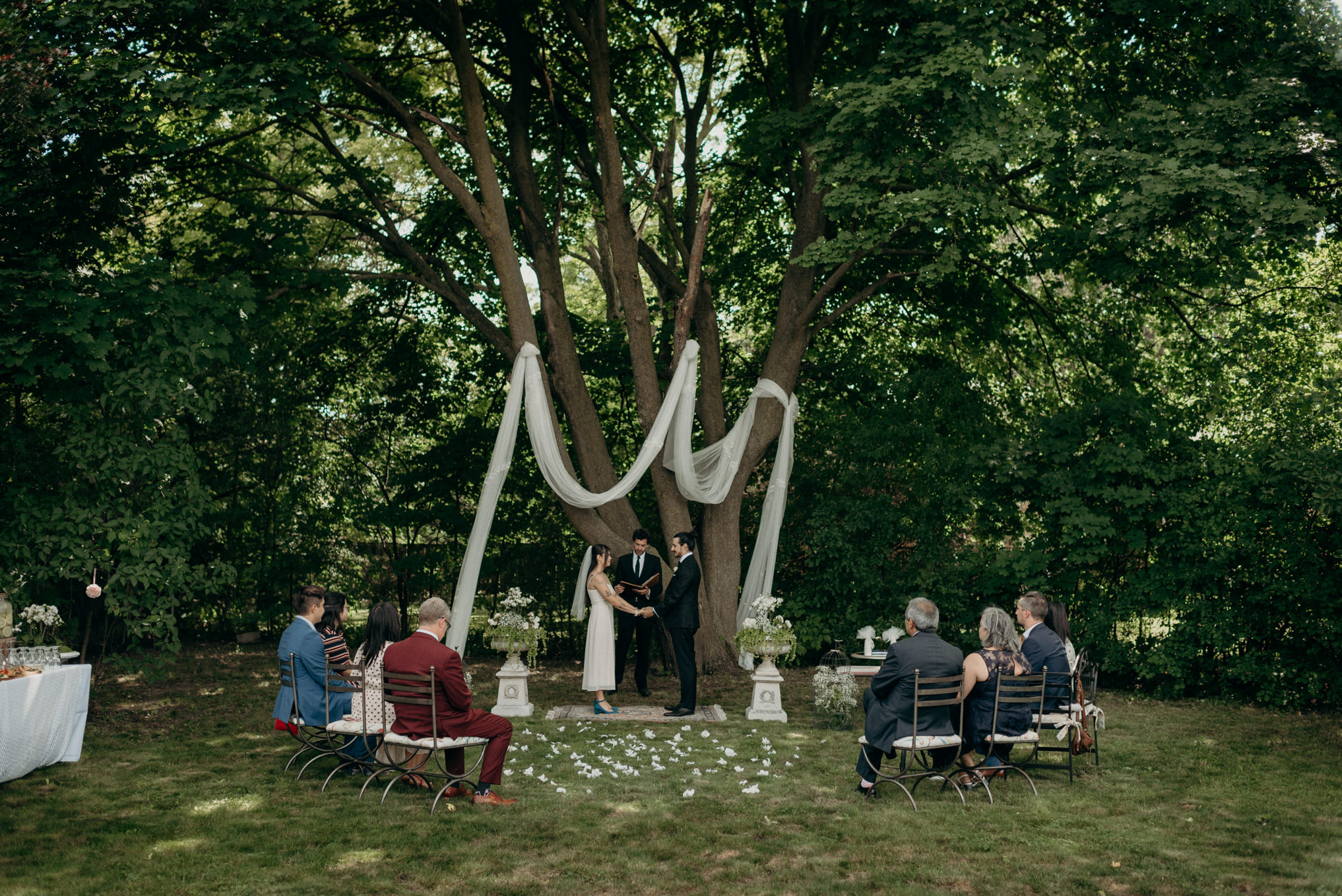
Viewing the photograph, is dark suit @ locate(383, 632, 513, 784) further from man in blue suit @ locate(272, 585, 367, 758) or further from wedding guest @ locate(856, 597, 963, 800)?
wedding guest @ locate(856, 597, 963, 800)

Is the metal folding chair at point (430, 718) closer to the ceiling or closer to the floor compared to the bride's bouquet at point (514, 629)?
closer to the floor

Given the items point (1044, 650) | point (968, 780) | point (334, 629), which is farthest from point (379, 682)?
point (1044, 650)

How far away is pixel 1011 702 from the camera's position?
21.9ft

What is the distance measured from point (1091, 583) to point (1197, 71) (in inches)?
215

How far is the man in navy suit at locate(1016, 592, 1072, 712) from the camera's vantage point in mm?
7066

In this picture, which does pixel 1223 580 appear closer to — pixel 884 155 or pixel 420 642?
pixel 884 155

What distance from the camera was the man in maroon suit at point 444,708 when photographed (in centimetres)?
612

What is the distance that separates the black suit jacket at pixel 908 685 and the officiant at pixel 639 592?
405cm

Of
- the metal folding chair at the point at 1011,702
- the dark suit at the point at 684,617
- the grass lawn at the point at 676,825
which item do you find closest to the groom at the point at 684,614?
the dark suit at the point at 684,617

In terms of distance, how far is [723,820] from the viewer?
6012mm

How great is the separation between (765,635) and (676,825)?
3.59m

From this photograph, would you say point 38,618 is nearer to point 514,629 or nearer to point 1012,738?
point 514,629

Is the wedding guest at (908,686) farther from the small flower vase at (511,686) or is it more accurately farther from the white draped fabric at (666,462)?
the white draped fabric at (666,462)

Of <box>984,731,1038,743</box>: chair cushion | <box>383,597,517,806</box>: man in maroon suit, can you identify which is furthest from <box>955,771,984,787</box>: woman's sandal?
<box>383,597,517,806</box>: man in maroon suit
